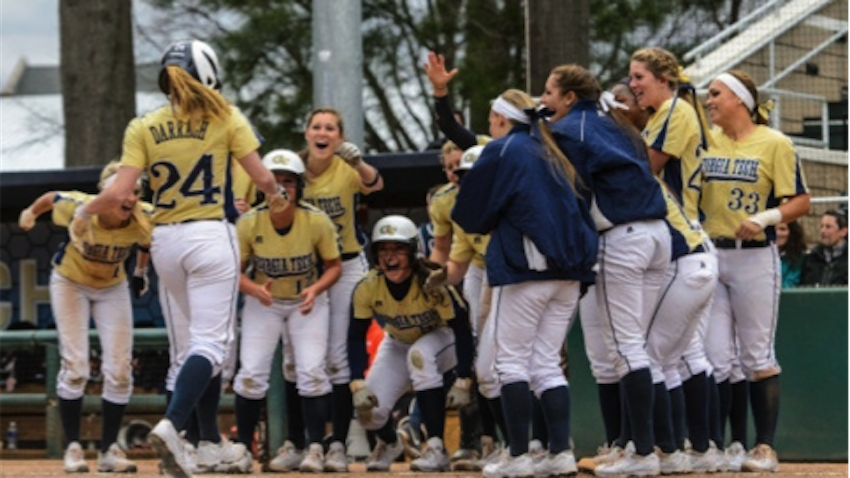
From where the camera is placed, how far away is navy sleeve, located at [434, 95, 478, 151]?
11695mm

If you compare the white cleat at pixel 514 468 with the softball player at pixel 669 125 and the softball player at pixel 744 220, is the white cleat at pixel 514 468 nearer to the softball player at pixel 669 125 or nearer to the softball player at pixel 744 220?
the softball player at pixel 744 220

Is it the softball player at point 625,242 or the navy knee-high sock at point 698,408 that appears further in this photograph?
the navy knee-high sock at point 698,408

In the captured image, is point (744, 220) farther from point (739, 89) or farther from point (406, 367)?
point (406, 367)

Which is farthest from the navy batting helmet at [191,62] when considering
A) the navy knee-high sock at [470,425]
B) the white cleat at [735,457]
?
the white cleat at [735,457]

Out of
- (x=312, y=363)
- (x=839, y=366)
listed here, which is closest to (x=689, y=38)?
(x=839, y=366)

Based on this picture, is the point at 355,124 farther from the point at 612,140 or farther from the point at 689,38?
the point at 689,38

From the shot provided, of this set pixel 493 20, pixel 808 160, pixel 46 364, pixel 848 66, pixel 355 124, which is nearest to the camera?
pixel 355 124

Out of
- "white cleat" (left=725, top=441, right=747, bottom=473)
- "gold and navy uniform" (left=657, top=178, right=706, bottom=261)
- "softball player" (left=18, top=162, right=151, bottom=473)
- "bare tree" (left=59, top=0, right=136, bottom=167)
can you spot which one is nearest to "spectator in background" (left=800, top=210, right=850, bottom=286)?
"white cleat" (left=725, top=441, right=747, bottom=473)

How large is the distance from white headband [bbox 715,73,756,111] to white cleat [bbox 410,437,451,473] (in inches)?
104

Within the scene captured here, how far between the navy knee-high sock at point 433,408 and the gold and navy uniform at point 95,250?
5.91 feet

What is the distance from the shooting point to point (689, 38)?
2452 centimetres

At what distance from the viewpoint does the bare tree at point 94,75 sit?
18.2 meters

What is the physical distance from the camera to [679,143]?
10.7m

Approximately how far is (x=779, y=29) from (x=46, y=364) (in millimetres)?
8693
